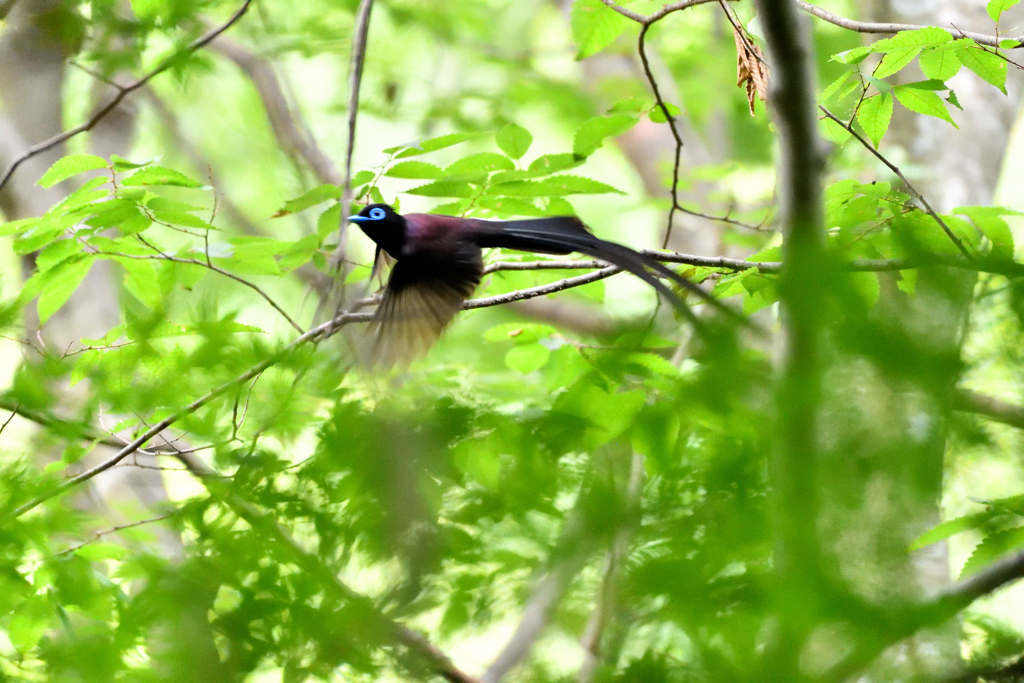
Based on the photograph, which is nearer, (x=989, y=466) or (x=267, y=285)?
(x=989, y=466)

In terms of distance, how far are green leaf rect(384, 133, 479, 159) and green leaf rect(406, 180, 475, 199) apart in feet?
0.36

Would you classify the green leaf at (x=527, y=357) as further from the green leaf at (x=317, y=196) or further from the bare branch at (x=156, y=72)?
the bare branch at (x=156, y=72)

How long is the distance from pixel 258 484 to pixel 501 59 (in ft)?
20.3

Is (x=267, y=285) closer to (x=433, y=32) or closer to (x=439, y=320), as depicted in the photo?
(x=433, y=32)

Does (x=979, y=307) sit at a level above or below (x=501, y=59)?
below

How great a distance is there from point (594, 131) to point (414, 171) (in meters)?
0.57

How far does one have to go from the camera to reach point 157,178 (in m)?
2.10

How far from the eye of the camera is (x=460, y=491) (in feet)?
3.00

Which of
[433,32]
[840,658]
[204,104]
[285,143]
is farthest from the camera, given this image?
[204,104]

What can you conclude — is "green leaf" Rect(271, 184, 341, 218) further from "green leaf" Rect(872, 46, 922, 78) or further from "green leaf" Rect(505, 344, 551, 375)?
"green leaf" Rect(872, 46, 922, 78)

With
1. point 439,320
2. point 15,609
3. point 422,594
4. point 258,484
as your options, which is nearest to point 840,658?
point 422,594

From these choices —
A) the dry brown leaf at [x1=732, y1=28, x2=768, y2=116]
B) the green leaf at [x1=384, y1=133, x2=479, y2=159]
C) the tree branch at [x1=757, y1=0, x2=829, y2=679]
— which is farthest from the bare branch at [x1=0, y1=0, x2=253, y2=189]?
the tree branch at [x1=757, y1=0, x2=829, y2=679]

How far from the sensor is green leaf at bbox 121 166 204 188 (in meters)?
2.07

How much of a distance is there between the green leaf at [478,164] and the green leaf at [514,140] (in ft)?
0.14
